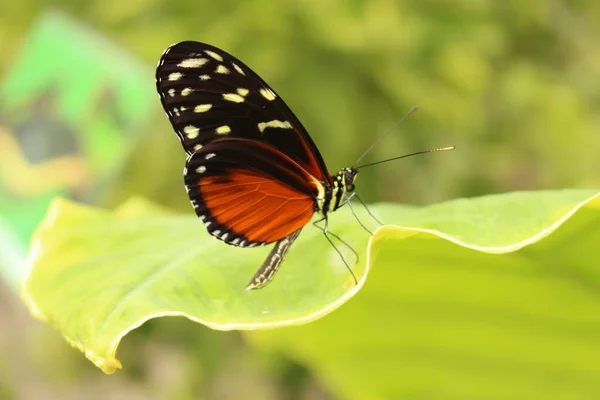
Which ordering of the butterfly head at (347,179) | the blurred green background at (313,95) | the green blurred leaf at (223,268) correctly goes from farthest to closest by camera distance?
the blurred green background at (313,95)
the butterfly head at (347,179)
the green blurred leaf at (223,268)

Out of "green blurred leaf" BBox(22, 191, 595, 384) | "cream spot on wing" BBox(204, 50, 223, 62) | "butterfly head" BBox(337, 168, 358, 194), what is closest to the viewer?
"green blurred leaf" BBox(22, 191, 595, 384)

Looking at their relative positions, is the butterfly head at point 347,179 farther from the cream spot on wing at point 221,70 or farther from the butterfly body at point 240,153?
the cream spot on wing at point 221,70

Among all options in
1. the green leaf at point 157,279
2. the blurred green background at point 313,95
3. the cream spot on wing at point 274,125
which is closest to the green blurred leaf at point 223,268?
Result: the green leaf at point 157,279

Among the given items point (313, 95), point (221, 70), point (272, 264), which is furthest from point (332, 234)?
point (313, 95)

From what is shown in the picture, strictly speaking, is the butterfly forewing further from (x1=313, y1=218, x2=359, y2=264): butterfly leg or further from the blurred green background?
the blurred green background

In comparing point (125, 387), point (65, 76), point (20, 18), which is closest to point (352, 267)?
point (65, 76)

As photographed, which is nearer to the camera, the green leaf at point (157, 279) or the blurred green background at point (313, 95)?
the green leaf at point (157, 279)

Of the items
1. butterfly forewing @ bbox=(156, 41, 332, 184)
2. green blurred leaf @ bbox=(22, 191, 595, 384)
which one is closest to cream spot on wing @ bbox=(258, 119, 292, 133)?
butterfly forewing @ bbox=(156, 41, 332, 184)

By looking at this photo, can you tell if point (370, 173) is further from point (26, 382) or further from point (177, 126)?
point (26, 382)
